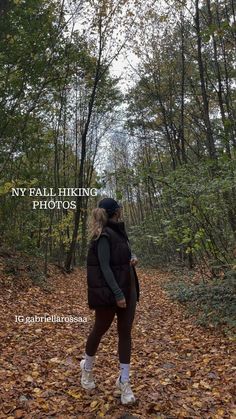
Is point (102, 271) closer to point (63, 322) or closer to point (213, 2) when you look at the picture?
point (63, 322)

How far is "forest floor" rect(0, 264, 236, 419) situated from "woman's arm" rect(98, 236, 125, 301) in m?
1.10

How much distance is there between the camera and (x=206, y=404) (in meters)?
3.68

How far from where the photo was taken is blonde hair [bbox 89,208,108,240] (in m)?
3.64

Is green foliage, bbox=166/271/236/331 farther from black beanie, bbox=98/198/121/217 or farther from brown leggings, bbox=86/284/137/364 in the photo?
black beanie, bbox=98/198/121/217

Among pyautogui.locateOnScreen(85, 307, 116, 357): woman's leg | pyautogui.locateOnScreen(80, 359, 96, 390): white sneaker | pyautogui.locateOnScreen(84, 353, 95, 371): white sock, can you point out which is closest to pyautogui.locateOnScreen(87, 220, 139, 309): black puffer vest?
pyautogui.locateOnScreen(85, 307, 116, 357): woman's leg

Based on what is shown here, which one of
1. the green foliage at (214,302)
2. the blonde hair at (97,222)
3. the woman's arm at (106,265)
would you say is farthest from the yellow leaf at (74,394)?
the green foliage at (214,302)

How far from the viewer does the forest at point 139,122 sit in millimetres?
7730

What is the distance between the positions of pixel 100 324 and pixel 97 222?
3.39 ft

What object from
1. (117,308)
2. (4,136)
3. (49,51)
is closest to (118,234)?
(117,308)

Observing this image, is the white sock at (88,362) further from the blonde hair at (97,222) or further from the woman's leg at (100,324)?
the blonde hair at (97,222)

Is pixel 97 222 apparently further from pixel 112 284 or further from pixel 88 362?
pixel 88 362

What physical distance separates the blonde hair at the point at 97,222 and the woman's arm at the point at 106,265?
0.09 m

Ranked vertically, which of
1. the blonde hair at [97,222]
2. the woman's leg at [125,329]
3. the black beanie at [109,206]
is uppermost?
the black beanie at [109,206]

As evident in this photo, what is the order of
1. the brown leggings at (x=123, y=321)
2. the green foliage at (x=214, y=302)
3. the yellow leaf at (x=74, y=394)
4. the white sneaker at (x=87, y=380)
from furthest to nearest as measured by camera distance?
the green foliage at (x=214, y=302) < the white sneaker at (x=87, y=380) < the yellow leaf at (x=74, y=394) < the brown leggings at (x=123, y=321)
